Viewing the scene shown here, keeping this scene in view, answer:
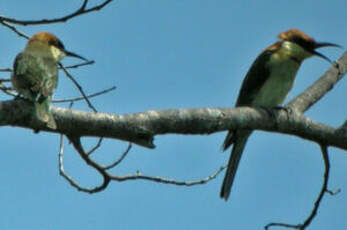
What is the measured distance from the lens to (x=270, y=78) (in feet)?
14.9

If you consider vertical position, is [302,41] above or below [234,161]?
above

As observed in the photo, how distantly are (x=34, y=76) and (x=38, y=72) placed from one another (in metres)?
0.09

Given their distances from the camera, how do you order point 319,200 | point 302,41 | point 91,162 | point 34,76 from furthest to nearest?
1. point 302,41
2. point 34,76
3. point 319,200
4. point 91,162

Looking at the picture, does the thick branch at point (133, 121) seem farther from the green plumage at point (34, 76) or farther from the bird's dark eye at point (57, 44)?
the bird's dark eye at point (57, 44)

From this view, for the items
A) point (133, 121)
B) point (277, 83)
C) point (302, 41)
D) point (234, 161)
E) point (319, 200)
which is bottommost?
point (319, 200)

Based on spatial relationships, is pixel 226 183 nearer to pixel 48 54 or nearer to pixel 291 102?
pixel 291 102

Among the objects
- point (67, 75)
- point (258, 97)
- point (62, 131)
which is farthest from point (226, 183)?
point (62, 131)

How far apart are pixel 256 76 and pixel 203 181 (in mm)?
1671

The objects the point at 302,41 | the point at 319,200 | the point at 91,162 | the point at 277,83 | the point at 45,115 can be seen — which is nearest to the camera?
the point at 45,115

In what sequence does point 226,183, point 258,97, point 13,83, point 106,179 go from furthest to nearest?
point 258,97 < point 226,183 < point 13,83 < point 106,179

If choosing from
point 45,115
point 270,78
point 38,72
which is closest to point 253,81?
point 270,78

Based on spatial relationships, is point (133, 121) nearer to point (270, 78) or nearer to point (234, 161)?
point (234, 161)

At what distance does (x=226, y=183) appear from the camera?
13.4ft

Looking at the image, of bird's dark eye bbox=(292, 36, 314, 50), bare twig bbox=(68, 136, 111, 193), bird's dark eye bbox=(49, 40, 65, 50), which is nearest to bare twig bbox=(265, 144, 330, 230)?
bare twig bbox=(68, 136, 111, 193)
